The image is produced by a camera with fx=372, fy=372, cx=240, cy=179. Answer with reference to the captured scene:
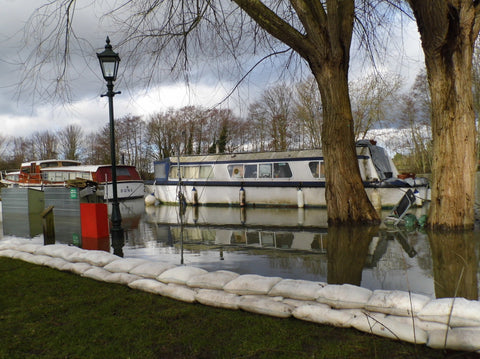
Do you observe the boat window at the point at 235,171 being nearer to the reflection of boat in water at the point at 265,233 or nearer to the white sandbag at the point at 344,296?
the reflection of boat in water at the point at 265,233

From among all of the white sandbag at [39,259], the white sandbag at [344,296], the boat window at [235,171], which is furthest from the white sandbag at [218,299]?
the boat window at [235,171]

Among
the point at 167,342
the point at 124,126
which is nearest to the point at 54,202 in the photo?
the point at 167,342

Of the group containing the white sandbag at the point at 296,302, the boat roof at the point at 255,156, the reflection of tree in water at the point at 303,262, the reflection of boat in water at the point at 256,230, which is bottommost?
the reflection of boat in water at the point at 256,230

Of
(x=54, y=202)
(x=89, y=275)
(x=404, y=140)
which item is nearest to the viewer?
(x=89, y=275)

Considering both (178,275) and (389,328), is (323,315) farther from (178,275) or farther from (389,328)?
(178,275)

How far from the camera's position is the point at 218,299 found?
371 centimetres

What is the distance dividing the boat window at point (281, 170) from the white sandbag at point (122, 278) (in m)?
12.4

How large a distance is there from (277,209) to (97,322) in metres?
12.7

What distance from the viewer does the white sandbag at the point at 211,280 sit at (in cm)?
405

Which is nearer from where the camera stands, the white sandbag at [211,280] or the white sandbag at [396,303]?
the white sandbag at [396,303]

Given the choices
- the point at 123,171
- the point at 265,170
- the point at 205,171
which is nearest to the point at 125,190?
the point at 123,171

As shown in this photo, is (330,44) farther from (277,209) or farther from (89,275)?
(277,209)

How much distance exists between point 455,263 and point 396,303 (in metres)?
2.92

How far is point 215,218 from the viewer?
1309 centimetres
